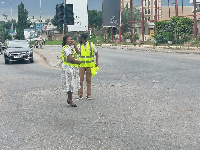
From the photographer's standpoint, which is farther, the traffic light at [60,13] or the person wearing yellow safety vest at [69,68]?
the traffic light at [60,13]

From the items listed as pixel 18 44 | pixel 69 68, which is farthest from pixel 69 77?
pixel 18 44

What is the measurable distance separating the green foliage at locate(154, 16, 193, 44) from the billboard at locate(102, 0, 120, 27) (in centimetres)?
2224

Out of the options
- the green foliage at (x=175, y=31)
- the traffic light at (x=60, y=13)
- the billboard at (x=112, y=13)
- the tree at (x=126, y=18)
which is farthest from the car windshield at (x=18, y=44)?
the tree at (x=126, y=18)

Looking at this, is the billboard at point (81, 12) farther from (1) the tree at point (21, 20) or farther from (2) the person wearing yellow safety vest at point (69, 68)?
(1) the tree at point (21, 20)

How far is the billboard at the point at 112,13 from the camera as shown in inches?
2896

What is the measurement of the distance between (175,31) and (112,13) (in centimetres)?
2711

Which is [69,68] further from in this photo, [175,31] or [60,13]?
[175,31]

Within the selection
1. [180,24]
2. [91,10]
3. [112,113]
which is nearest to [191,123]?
[112,113]

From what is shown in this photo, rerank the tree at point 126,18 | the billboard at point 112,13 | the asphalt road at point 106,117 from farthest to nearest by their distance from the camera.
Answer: the tree at point 126,18 → the billboard at point 112,13 → the asphalt road at point 106,117

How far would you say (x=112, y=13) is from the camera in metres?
74.6

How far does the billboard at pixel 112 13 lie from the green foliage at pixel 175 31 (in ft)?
73.0

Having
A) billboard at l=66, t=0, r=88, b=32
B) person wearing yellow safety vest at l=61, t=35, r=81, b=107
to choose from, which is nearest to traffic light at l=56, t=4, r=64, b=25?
person wearing yellow safety vest at l=61, t=35, r=81, b=107

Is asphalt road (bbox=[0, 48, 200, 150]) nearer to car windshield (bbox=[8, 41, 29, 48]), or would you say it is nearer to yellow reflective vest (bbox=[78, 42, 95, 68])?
yellow reflective vest (bbox=[78, 42, 95, 68])

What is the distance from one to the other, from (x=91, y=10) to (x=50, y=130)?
146 metres
